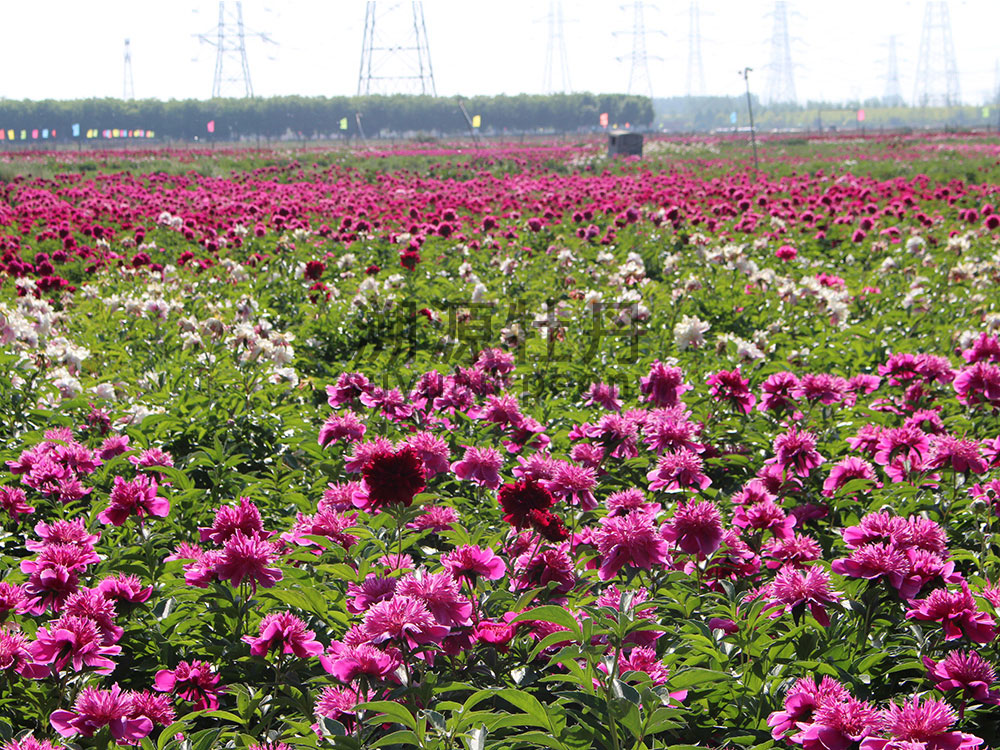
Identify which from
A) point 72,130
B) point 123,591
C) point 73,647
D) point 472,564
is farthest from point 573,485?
point 72,130

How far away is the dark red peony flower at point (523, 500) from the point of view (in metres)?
2.13

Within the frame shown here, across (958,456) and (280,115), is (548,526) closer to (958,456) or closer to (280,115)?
(958,456)

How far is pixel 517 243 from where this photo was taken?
10.5 metres

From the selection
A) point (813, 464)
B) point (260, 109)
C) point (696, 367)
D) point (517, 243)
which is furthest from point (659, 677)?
point (260, 109)

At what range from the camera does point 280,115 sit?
107m

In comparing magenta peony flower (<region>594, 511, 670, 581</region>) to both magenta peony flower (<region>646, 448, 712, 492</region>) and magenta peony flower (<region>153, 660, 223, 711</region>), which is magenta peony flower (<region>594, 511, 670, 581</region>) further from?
magenta peony flower (<region>153, 660, 223, 711</region>)

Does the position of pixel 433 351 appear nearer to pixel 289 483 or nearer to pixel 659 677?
pixel 289 483

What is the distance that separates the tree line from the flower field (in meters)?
97.3

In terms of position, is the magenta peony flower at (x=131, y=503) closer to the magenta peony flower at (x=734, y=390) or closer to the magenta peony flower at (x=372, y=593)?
the magenta peony flower at (x=372, y=593)

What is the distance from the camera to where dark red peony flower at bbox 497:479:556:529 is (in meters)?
2.13

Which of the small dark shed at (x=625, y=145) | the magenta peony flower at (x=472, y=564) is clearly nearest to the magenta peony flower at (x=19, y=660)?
the magenta peony flower at (x=472, y=564)

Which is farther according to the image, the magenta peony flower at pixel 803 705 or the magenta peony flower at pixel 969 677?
the magenta peony flower at pixel 969 677

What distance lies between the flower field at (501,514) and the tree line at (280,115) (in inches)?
3832

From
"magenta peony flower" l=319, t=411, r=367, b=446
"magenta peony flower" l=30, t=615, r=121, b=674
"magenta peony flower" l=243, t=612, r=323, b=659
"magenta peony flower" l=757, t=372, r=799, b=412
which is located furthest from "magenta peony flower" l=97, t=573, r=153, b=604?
"magenta peony flower" l=757, t=372, r=799, b=412
